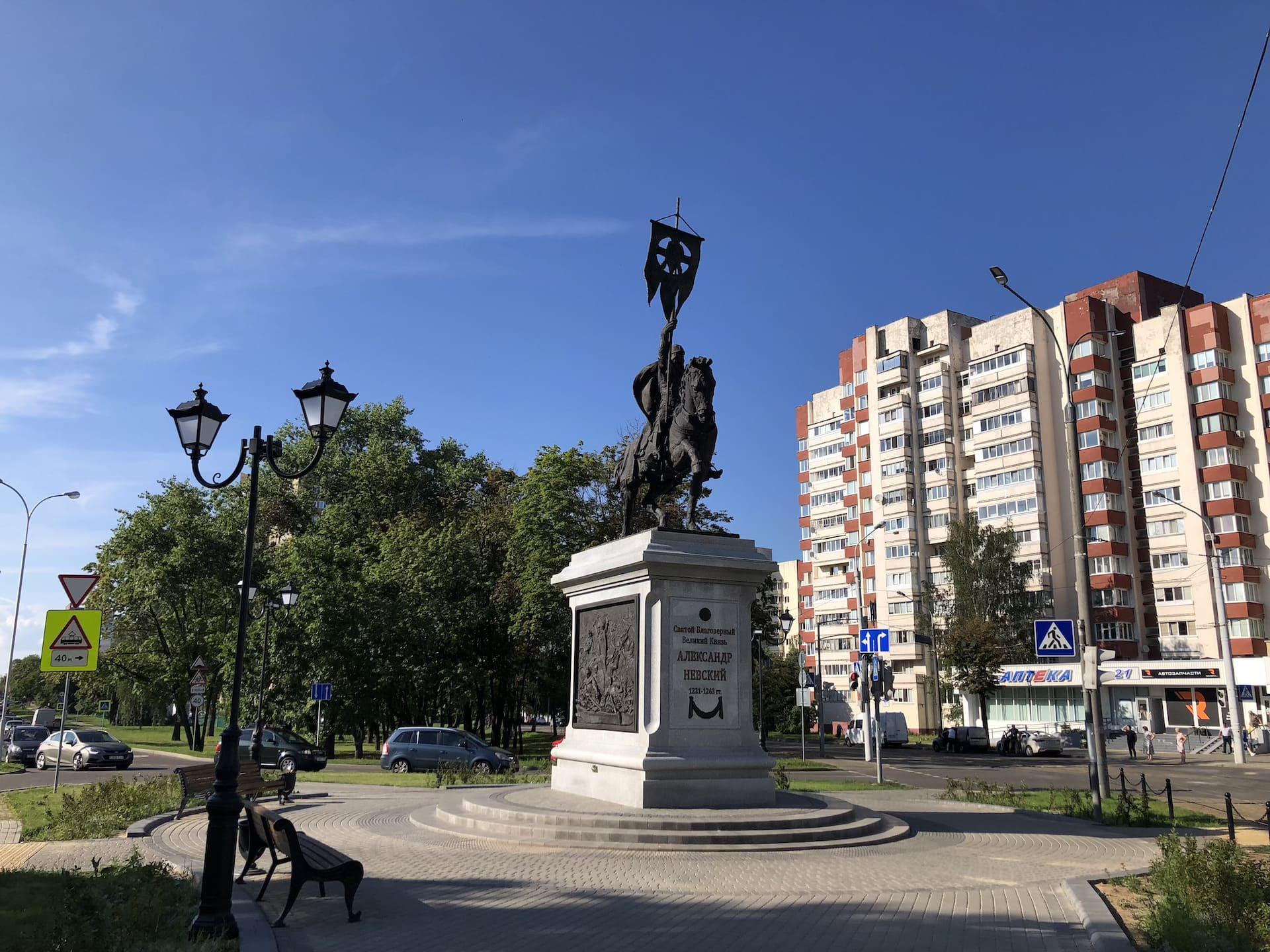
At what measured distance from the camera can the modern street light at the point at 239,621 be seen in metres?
7.75

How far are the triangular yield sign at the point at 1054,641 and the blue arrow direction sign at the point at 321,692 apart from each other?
27132 mm

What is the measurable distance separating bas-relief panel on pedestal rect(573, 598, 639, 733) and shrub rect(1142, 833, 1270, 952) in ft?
24.9

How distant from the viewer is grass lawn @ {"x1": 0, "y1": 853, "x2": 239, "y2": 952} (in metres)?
6.52

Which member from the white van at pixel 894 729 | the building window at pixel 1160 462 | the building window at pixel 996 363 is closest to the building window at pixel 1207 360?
the building window at pixel 1160 462

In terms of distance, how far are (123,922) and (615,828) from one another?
21.5ft

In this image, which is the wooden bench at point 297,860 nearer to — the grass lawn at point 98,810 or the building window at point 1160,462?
the grass lawn at point 98,810

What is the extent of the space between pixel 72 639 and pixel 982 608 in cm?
5832

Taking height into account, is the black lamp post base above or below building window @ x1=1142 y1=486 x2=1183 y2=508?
below

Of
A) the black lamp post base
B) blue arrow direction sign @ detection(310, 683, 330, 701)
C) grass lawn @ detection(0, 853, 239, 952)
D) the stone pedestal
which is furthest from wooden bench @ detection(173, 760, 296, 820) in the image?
blue arrow direction sign @ detection(310, 683, 330, 701)

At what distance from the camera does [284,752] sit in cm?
3117

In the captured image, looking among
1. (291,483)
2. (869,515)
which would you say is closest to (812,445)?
(869,515)

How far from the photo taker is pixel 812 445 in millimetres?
92375

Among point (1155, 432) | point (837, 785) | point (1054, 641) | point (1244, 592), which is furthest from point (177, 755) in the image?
point (1155, 432)

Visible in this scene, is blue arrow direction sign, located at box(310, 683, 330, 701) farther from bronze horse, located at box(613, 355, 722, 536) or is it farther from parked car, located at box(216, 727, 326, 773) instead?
bronze horse, located at box(613, 355, 722, 536)
